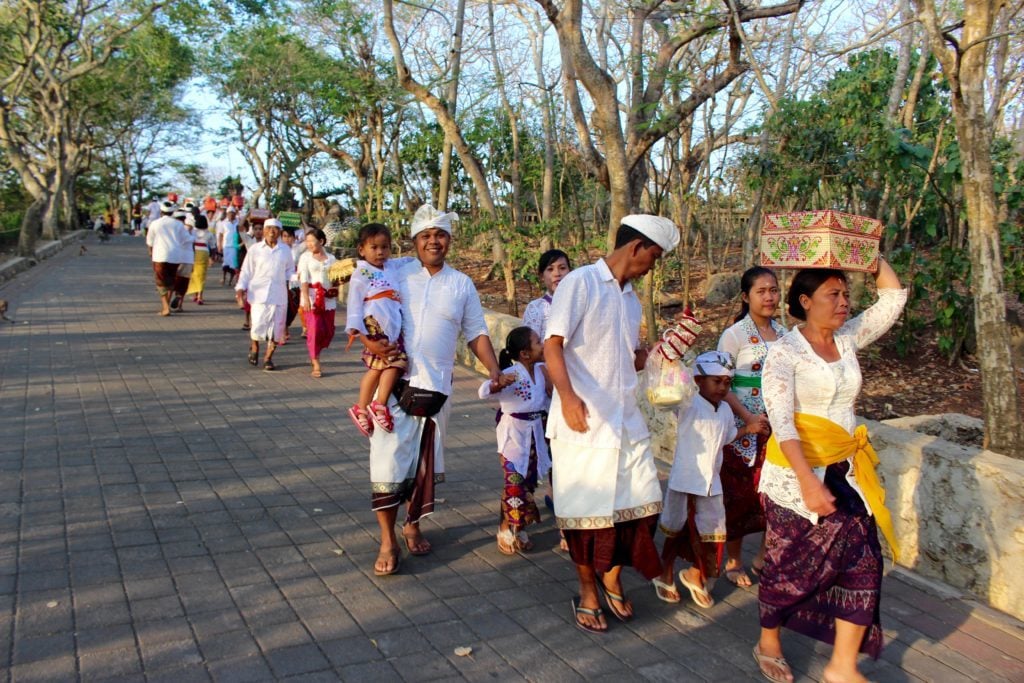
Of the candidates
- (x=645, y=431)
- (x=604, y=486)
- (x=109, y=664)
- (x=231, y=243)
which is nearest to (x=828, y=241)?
(x=645, y=431)

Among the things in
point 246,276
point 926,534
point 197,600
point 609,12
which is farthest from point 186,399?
point 609,12

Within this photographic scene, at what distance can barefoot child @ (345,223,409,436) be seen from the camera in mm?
4422

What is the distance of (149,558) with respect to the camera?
14.6ft

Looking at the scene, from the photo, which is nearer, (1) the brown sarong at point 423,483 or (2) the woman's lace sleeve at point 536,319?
(1) the brown sarong at point 423,483

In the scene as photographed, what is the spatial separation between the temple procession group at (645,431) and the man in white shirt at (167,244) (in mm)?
8901

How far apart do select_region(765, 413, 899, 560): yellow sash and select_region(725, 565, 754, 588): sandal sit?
3.78 ft

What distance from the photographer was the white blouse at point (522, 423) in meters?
4.85

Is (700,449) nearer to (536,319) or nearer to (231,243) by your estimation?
(536,319)

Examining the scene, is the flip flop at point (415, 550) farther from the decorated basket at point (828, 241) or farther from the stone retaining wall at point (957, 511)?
the stone retaining wall at point (957, 511)

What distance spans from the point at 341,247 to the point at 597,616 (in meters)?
16.0

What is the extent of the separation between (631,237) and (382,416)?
1577 millimetres

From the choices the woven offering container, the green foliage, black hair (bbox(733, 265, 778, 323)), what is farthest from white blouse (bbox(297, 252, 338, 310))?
black hair (bbox(733, 265, 778, 323))

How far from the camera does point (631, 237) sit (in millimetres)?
3789

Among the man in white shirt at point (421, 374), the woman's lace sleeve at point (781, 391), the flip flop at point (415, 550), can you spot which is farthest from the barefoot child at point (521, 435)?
the woman's lace sleeve at point (781, 391)
